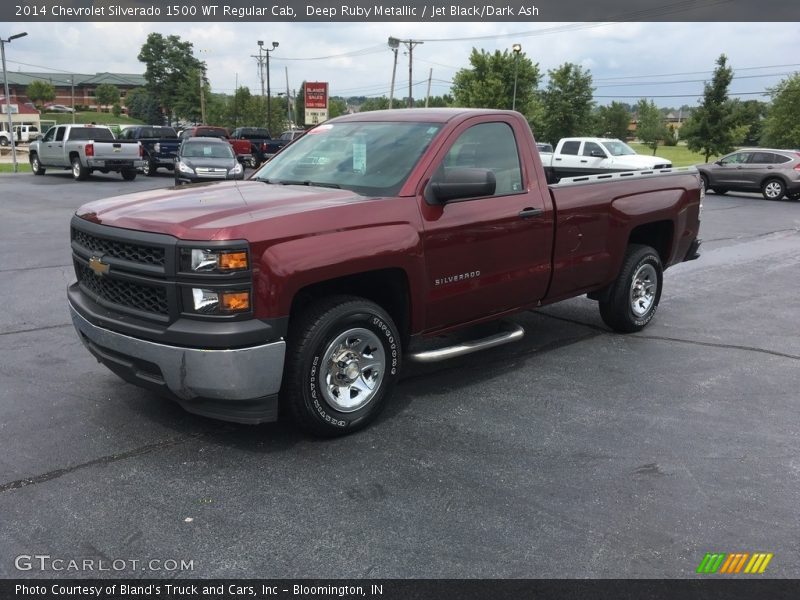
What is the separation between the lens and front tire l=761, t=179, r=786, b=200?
22.5 meters

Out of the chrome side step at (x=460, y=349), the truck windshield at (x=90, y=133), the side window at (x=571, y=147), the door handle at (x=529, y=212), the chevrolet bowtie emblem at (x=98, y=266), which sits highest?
the truck windshield at (x=90, y=133)

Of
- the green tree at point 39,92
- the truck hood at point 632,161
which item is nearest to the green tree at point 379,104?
the green tree at point 39,92

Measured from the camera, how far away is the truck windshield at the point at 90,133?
82.1 ft

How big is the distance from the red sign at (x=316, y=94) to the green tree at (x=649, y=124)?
5673 centimetres

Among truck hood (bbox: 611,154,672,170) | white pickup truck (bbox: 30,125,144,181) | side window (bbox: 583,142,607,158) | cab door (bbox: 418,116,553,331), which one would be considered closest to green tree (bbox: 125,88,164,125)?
white pickup truck (bbox: 30,125,144,181)

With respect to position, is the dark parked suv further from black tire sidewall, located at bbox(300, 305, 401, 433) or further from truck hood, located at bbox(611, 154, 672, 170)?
black tire sidewall, located at bbox(300, 305, 401, 433)

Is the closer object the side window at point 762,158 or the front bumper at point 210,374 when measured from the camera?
the front bumper at point 210,374

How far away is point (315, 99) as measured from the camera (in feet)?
179

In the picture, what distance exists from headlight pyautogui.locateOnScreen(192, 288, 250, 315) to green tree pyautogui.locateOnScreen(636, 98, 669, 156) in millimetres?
98819

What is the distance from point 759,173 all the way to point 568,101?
86.5 feet

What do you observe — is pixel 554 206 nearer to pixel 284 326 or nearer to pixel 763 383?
pixel 763 383

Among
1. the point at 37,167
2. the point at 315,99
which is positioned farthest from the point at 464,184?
the point at 315,99

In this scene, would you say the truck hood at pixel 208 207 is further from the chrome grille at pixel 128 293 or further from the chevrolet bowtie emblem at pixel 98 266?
the chrome grille at pixel 128 293

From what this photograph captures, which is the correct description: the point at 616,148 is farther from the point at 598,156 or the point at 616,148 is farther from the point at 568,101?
the point at 568,101
